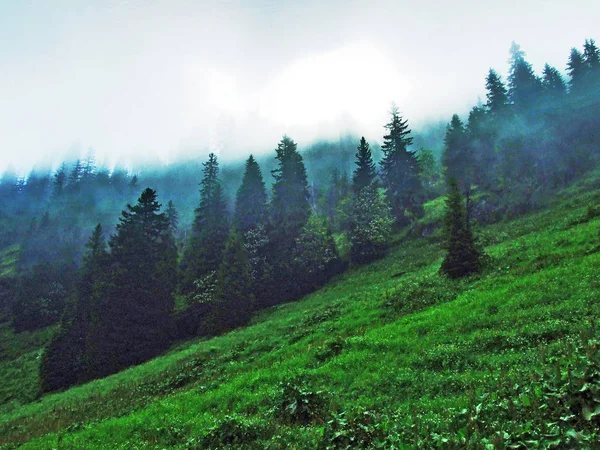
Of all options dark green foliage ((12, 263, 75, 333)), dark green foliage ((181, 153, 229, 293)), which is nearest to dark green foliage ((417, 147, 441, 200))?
dark green foliage ((181, 153, 229, 293))

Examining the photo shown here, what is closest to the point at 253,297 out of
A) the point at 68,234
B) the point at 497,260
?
the point at 497,260

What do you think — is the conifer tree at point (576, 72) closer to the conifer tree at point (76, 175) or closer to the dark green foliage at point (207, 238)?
the dark green foliage at point (207, 238)

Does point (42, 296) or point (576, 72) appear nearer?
point (576, 72)

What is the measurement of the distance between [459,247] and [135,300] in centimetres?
3575

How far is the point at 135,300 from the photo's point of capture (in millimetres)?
42406

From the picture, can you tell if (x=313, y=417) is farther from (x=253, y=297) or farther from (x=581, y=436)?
(x=253, y=297)

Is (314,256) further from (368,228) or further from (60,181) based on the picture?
(60,181)

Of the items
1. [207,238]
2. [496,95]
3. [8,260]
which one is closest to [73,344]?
[207,238]

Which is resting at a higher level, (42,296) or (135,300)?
(42,296)

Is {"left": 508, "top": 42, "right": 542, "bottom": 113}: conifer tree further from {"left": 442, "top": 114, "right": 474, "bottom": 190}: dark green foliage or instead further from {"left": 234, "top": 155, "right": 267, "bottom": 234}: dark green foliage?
{"left": 234, "top": 155, "right": 267, "bottom": 234}: dark green foliage

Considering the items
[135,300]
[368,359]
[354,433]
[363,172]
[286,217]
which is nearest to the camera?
[354,433]

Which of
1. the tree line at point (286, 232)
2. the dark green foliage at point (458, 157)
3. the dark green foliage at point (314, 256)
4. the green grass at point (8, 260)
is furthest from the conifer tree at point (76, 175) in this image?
the dark green foliage at point (458, 157)

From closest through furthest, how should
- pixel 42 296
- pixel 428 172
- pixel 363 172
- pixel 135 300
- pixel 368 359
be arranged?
pixel 368 359
pixel 135 300
pixel 363 172
pixel 42 296
pixel 428 172

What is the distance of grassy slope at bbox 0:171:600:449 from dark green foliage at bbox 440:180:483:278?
1.16 m
